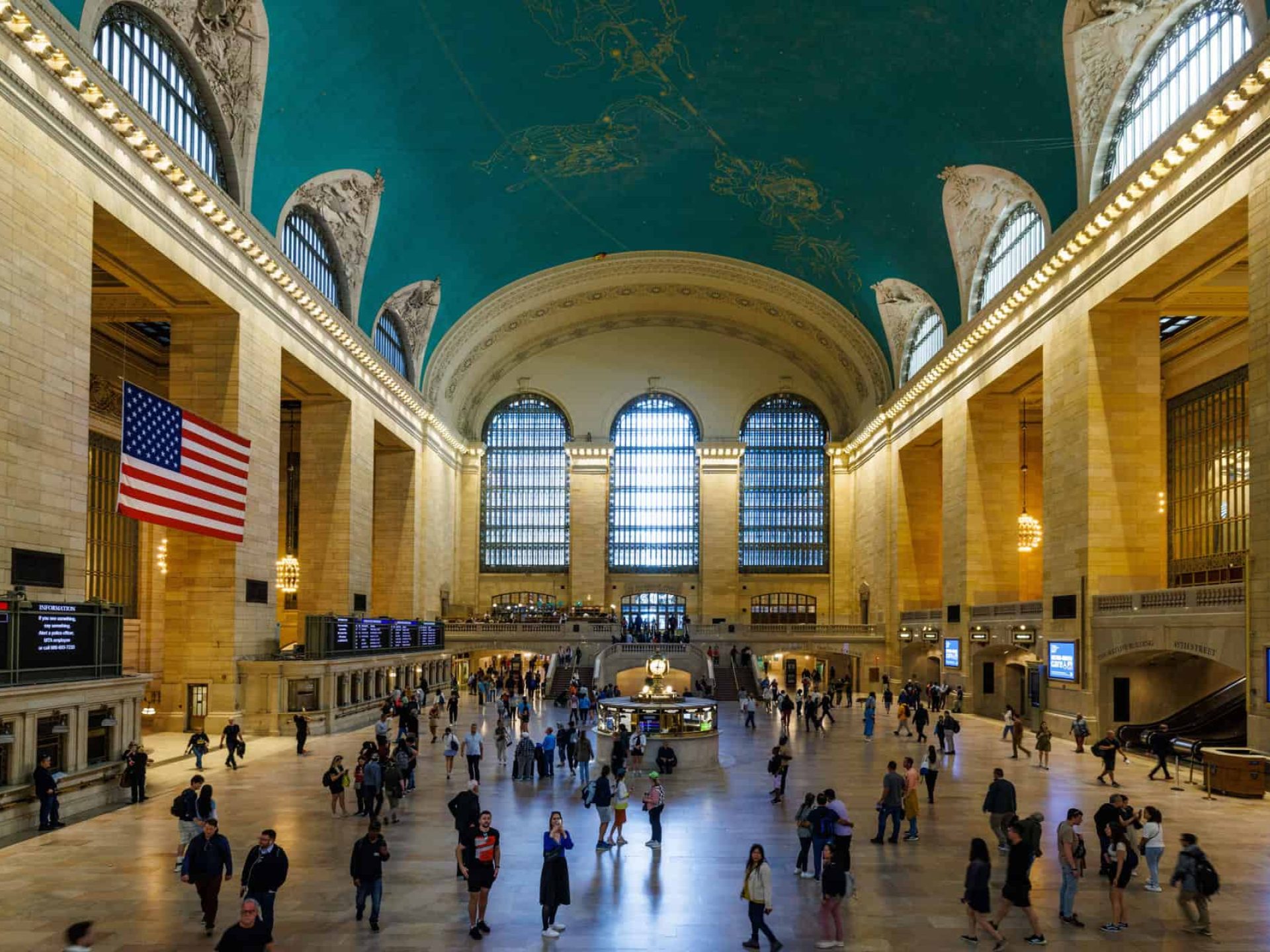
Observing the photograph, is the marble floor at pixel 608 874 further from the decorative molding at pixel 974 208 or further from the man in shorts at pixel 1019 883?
the decorative molding at pixel 974 208

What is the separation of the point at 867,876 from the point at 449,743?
9.09 meters

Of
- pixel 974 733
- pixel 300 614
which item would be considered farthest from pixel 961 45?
pixel 300 614

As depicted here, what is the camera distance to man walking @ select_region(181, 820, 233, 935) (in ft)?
30.3

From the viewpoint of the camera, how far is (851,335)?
44906mm

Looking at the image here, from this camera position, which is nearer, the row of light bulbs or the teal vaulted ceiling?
the row of light bulbs

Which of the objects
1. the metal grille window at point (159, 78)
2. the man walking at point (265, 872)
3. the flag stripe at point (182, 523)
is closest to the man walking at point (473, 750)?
the flag stripe at point (182, 523)

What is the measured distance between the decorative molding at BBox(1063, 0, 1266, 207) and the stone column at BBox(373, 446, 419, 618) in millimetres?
26595

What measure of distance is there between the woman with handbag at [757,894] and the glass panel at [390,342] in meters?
29.8

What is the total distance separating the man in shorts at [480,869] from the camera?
30.6 feet

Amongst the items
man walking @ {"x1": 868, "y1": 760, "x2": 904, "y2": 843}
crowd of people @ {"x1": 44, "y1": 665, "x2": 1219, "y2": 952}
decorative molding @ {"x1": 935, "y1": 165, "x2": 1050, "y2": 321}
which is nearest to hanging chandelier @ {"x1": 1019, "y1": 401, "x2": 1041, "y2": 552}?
decorative molding @ {"x1": 935, "y1": 165, "x2": 1050, "y2": 321}

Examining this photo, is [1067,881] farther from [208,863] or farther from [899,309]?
[899,309]

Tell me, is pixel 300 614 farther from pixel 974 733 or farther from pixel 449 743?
pixel 974 733

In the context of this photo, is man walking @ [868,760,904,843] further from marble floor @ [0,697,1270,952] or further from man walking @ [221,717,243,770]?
man walking @ [221,717,243,770]

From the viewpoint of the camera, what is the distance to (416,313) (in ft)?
133
